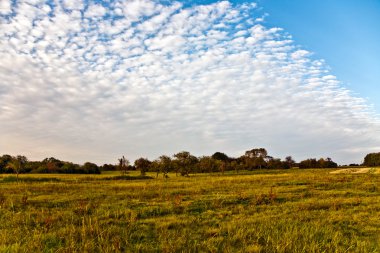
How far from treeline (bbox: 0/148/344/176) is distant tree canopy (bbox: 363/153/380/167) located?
1458 centimetres

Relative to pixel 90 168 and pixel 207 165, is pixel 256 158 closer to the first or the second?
pixel 207 165

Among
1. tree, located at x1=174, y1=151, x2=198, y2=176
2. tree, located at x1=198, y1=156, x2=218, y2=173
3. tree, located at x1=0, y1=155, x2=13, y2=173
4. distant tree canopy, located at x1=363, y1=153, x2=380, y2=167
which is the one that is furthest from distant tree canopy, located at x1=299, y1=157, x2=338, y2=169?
tree, located at x1=0, y1=155, x2=13, y2=173

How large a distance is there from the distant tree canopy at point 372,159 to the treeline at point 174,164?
47.8 feet

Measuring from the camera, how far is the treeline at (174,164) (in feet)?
273

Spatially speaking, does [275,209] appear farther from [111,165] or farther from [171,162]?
[111,165]

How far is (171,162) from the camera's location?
270 ft

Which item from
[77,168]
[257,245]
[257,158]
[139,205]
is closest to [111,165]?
[77,168]

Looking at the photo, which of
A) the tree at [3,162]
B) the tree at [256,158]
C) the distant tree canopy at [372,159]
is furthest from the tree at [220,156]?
the tree at [3,162]

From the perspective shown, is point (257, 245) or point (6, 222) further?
point (6, 222)

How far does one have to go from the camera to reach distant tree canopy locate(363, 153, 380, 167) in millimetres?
134800

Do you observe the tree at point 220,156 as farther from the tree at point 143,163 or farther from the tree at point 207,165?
the tree at point 143,163

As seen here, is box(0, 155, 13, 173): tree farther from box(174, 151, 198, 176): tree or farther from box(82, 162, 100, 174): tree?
box(174, 151, 198, 176): tree

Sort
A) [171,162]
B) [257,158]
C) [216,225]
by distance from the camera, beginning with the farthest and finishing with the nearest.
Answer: [257,158]
[171,162]
[216,225]

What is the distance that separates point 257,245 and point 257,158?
123 meters
